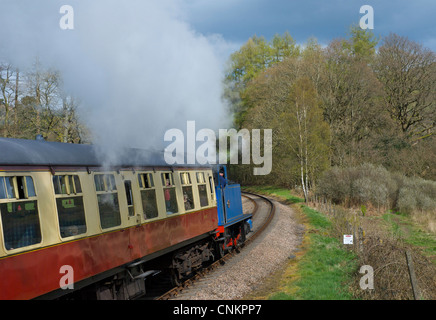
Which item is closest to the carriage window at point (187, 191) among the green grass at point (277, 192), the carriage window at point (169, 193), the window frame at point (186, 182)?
the window frame at point (186, 182)

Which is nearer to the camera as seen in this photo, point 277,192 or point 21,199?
point 21,199

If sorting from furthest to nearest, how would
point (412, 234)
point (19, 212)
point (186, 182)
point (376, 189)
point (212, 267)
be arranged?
1. point (376, 189)
2. point (412, 234)
3. point (212, 267)
4. point (186, 182)
5. point (19, 212)

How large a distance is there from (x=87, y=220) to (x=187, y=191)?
414 cm

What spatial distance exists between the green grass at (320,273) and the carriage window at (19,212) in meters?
5.37

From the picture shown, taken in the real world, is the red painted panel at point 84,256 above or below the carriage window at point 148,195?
below

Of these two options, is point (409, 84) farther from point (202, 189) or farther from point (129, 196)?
point (129, 196)

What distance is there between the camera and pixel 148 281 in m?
11.4

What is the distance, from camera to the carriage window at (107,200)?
712cm

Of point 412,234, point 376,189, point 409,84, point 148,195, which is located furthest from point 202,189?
point 409,84

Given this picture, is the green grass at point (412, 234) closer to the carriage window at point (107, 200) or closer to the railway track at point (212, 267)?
the railway track at point (212, 267)

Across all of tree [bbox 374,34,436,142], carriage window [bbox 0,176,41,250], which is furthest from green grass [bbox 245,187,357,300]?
tree [bbox 374,34,436,142]

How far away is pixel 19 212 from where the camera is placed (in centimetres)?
547

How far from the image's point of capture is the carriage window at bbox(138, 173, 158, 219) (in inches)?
331

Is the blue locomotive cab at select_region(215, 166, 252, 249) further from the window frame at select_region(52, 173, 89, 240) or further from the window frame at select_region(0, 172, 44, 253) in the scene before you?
the window frame at select_region(0, 172, 44, 253)
